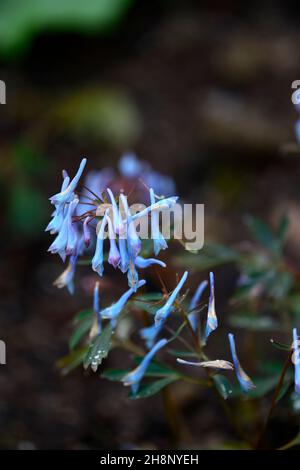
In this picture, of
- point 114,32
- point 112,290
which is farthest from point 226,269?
point 114,32

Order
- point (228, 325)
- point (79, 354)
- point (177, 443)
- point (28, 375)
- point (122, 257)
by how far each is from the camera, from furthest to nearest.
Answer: point (228, 325) < point (28, 375) < point (177, 443) < point (79, 354) < point (122, 257)

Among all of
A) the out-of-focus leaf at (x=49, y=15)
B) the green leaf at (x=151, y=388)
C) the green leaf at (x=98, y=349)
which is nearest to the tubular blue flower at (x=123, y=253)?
the green leaf at (x=98, y=349)

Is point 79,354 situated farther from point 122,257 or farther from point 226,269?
point 226,269

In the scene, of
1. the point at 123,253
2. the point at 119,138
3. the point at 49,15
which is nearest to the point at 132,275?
the point at 123,253

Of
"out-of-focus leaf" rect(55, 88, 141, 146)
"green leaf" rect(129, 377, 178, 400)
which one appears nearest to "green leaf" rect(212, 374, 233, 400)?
"green leaf" rect(129, 377, 178, 400)

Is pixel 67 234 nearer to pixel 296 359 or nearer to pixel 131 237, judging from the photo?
pixel 131 237

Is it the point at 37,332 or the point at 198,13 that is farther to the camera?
the point at 198,13
